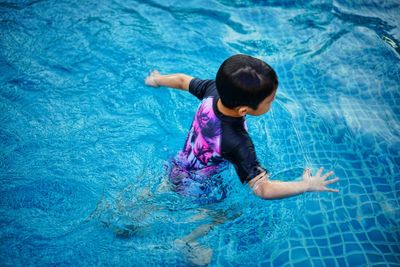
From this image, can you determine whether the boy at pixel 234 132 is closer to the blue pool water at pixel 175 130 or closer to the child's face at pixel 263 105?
the child's face at pixel 263 105

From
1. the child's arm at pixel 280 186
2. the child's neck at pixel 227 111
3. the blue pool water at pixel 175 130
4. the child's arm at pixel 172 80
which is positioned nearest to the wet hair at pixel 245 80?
the child's neck at pixel 227 111

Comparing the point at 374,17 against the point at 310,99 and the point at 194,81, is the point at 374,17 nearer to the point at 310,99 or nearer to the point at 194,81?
the point at 310,99

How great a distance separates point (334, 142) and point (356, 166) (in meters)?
0.37

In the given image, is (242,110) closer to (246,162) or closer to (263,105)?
(263,105)

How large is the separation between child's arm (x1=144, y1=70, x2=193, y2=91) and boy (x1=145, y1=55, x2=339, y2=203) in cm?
12

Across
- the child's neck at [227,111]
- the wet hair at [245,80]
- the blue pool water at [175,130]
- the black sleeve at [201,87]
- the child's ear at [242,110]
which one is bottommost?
the blue pool water at [175,130]

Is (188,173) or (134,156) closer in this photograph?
(188,173)

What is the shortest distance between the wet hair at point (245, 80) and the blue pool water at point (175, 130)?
132 cm

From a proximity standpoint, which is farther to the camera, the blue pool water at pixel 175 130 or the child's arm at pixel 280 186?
the blue pool water at pixel 175 130

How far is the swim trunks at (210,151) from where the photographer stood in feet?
6.95

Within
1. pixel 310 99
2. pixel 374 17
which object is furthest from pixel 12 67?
pixel 374 17

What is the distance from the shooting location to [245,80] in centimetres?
192

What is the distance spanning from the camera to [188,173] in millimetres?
2684

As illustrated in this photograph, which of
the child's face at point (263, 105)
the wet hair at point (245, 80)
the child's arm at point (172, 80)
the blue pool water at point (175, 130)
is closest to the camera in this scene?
the wet hair at point (245, 80)
